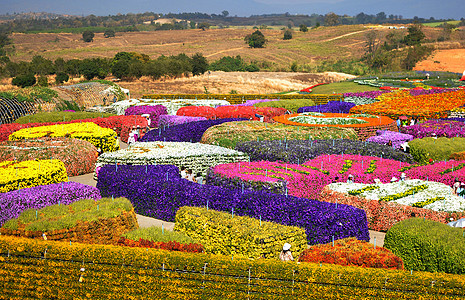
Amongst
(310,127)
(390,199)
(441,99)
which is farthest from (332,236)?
(441,99)

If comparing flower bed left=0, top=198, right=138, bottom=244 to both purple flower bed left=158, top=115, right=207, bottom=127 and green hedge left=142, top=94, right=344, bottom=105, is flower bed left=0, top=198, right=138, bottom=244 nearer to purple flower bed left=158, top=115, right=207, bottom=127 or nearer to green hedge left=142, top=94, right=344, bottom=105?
purple flower bed left=158, top=115, right=207, bottom=127

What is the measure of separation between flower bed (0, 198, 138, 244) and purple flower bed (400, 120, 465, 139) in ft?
59.6

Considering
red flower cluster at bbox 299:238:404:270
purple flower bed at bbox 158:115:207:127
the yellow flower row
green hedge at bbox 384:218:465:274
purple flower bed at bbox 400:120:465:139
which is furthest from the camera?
purple flower bed at bbox 158:115:207:127

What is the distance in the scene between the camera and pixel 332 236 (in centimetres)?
1422

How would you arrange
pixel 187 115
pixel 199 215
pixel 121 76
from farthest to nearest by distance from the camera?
pixel 121 76
pixel 187 115
pixel 199 215

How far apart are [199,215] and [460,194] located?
917 centimetres

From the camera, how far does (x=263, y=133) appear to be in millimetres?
25297

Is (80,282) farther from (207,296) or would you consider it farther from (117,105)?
(117,105)

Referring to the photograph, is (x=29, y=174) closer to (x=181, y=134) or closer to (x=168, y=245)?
(x=168, y=245)

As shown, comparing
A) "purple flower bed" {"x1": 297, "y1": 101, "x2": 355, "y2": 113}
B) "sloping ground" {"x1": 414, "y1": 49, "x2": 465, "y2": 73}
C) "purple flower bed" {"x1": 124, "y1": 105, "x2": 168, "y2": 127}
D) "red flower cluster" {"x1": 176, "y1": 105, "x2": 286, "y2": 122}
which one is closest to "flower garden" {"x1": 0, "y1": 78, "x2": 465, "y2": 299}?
"red flower cluster" {"x1": 176, "y1": 105, "x2": 286, "y2": 122}

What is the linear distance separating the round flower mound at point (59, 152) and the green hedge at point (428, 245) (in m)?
14.2

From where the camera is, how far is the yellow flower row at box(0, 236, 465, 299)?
9.98 meters

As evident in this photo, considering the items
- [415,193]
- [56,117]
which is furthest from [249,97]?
[415,193]

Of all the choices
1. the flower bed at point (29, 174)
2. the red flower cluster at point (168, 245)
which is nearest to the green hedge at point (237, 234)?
the red flower cluster at point (168, 245)
